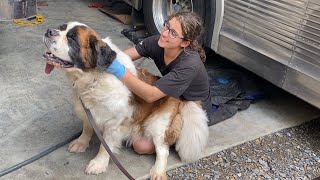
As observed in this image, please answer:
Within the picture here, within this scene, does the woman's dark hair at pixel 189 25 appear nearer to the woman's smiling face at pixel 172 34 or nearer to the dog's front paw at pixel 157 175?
the woman's smiling face at pixel 172 34

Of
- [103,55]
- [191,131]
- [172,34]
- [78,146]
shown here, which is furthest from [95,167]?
[172,34]

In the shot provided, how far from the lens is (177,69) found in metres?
2.77

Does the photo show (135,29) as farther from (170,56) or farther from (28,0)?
(170,56)

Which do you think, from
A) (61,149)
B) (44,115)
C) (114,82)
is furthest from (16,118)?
(114,82)

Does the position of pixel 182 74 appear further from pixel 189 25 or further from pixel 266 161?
pixel 266 161

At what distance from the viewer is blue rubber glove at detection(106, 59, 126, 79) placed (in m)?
2.44

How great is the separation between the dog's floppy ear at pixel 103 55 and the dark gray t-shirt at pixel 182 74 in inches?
17.9

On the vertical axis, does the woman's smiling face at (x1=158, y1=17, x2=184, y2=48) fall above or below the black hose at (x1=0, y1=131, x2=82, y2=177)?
above

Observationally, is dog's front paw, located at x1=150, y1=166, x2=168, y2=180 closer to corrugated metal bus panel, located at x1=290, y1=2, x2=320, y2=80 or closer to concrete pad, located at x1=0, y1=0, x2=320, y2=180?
concrete pad, located at x1=0, y1=0, x2=320, y2=180

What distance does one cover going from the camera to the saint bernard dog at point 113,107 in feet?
7.80

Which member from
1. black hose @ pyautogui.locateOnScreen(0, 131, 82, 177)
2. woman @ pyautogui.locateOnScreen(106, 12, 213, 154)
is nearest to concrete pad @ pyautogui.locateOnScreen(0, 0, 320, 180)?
black hose @ pyautogui.locateOnScreen(0, 131, 82, 177)

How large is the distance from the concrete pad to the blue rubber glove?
0.81 meters

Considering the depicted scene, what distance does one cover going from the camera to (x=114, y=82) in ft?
8.50

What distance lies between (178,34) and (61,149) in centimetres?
127
